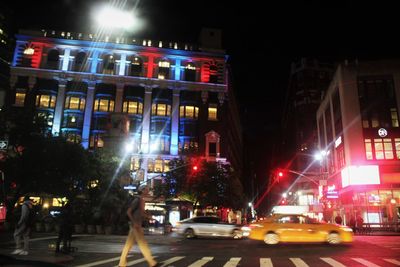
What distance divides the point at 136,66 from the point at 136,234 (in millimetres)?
66261

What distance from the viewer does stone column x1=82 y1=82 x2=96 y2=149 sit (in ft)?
219

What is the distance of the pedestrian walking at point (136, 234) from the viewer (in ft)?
30.9

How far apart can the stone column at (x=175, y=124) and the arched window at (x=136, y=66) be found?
8.12 meters

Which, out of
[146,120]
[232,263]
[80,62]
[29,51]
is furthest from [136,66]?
[232,263]

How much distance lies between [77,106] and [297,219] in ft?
188

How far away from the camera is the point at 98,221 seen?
1230 inches

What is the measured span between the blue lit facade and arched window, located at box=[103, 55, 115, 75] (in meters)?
0.19

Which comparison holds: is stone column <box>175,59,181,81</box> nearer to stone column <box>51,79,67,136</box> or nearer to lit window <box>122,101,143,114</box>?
lit window <box>122,101,143,114</box>

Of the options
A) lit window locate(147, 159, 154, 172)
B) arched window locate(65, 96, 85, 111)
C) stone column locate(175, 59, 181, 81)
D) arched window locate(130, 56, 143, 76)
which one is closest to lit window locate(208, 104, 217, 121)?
stone column locate(175, 59, 181, 81)

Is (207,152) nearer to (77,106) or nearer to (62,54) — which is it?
(77,106)

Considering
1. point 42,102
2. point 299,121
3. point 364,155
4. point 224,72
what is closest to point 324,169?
point 364,155

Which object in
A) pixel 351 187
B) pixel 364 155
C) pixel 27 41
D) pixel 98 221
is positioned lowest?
pixel 98 221

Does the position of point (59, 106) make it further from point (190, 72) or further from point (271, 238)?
point (271, 238)

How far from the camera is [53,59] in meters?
71.4
